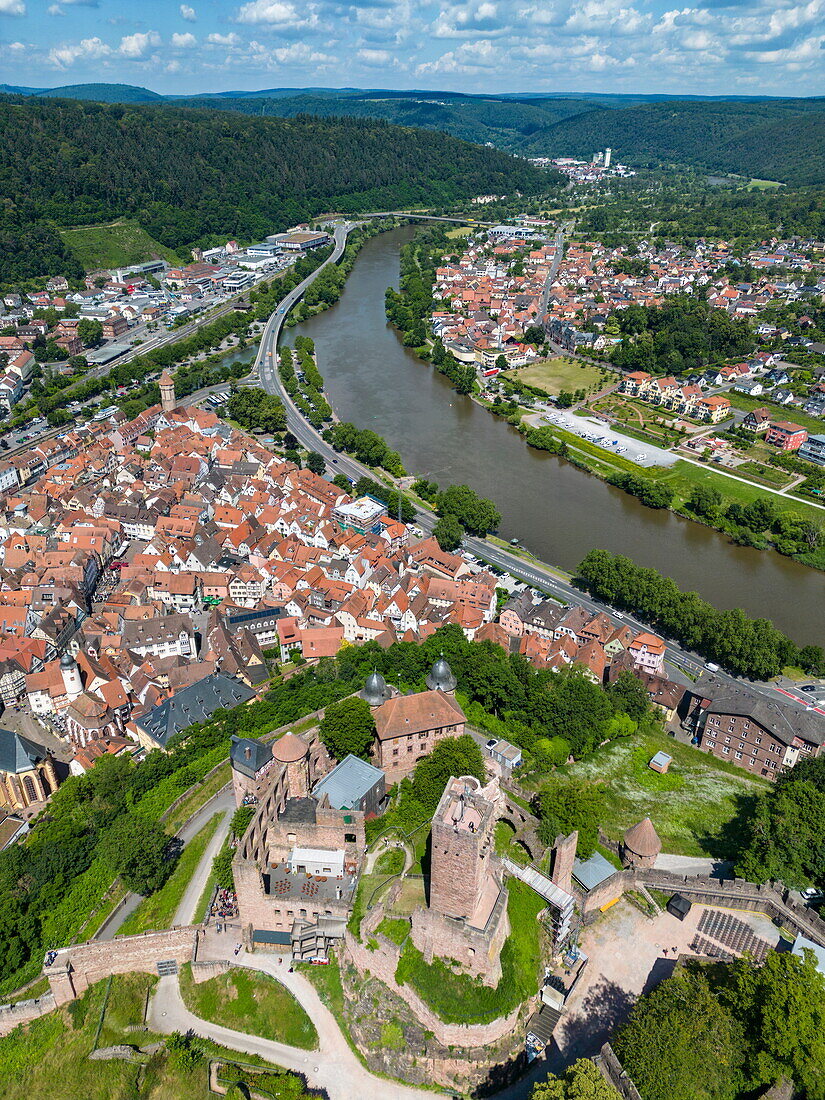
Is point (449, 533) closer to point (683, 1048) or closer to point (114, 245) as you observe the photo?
point (683, 1048)

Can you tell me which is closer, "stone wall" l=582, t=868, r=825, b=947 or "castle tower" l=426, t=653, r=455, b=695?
"stone wall" l=582, t=868, r=825, b=947

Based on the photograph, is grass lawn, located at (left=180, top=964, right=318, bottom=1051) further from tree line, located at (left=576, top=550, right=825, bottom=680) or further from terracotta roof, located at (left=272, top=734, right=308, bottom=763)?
tree line, located at (left=576, top=550, right=825, bottom=680)

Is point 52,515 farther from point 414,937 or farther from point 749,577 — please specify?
point 749,577

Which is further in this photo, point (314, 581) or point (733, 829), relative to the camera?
point (314, 581)

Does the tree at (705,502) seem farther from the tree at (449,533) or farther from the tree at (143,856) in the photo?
the tree at (143,856)

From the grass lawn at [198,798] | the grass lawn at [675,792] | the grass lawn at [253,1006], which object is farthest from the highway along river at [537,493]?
the grass lawn at [253,1006]

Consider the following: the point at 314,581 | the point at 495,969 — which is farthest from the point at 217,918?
the point at 314,581

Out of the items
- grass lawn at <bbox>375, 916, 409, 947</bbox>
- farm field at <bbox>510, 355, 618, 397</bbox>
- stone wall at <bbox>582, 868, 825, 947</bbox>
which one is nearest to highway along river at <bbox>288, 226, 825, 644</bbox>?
→ farm field at <bbox>510, 355, 618, 397</bbox>
